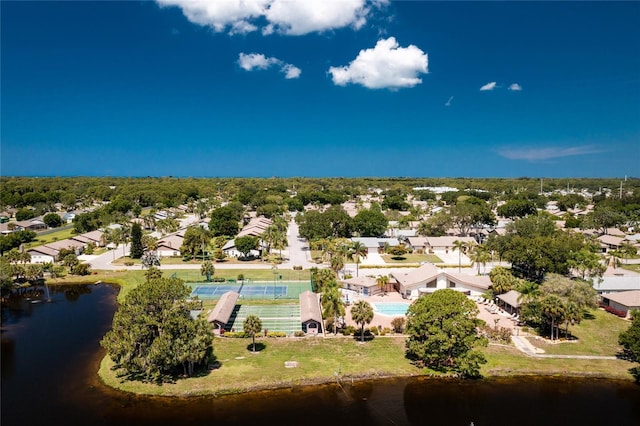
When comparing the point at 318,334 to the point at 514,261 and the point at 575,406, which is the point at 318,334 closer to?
the point at 575,406

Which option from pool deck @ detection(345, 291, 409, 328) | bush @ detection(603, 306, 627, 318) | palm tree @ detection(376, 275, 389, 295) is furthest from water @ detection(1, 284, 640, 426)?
palm tree @ detection(376, 275, 389, 295)

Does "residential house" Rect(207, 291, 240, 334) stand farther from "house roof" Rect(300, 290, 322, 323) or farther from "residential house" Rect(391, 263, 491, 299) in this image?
"residential house" Rect(391, 263, 491, 299)

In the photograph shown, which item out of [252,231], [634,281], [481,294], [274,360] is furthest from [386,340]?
[252,231]

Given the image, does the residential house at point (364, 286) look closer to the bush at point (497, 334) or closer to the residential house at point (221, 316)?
the bush at point (497, 334)

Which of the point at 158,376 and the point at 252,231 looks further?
the point at 252,231

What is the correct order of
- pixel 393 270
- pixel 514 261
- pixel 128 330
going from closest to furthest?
pixel 128 330
pixel 514 261
pixel 393 270

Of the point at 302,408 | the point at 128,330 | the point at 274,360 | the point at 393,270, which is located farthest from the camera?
the point at 393,270

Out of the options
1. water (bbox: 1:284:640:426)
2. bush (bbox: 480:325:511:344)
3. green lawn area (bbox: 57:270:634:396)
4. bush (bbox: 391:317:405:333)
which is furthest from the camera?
bush (bbox: 391:317:405:333)

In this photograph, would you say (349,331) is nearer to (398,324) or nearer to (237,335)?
(398,324)
